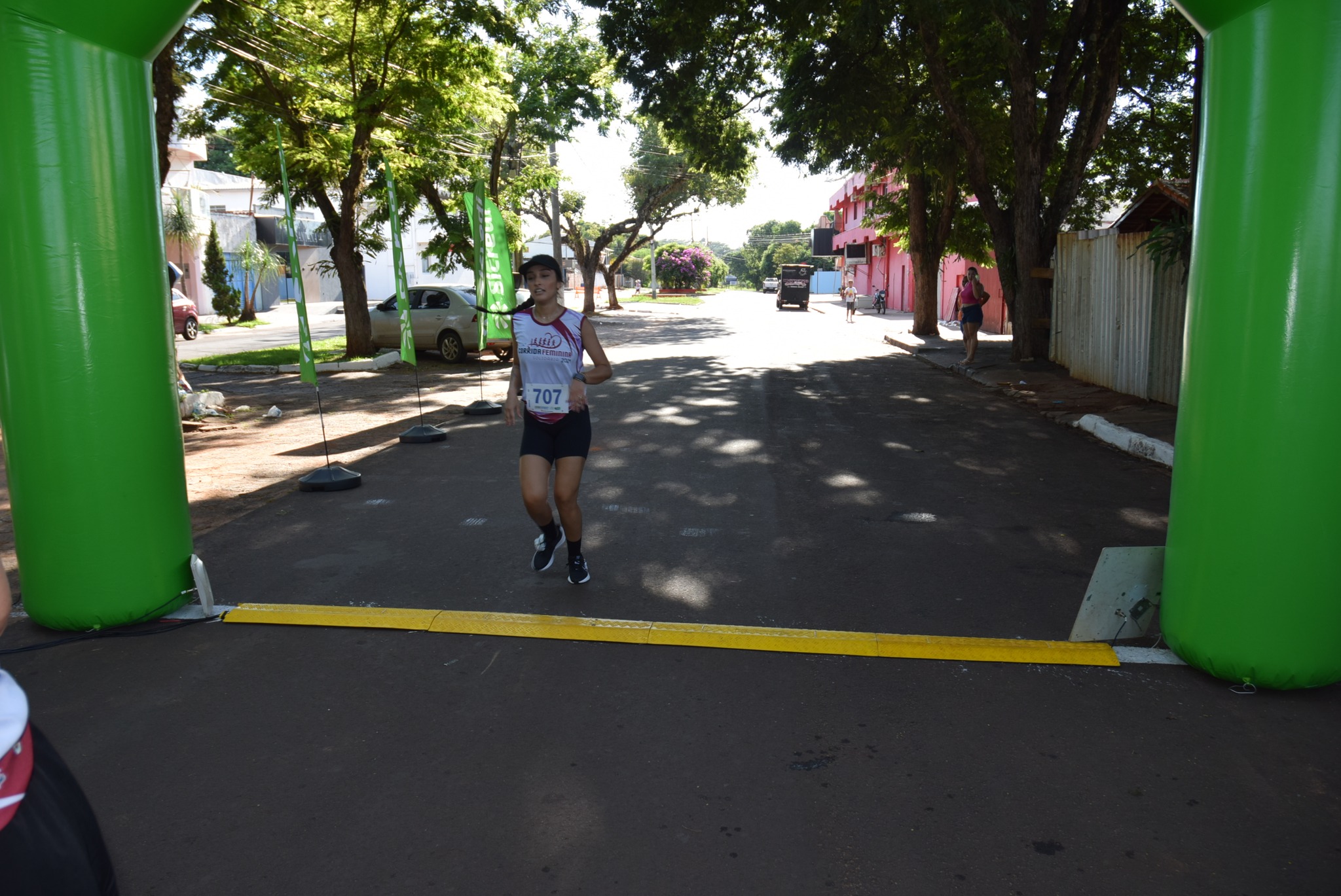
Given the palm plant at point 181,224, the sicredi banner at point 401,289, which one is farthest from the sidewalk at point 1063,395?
the palm plant at point 181,224

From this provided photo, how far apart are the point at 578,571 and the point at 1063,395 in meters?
9.99

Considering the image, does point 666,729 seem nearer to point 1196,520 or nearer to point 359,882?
point 359,882

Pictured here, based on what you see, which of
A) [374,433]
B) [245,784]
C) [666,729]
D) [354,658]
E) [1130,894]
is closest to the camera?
[1130,894]

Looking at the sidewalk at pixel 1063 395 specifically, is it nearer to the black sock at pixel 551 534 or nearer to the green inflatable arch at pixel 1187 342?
the green inflatable arch at pixel 1187 342

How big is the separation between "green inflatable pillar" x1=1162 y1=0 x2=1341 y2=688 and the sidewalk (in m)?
4.96

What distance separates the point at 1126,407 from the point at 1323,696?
8.48 meters

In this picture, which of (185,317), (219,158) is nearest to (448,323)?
(185,317)

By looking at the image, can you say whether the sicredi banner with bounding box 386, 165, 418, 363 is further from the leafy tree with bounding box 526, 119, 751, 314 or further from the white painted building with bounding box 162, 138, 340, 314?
the leafy tree with bounding box 526, 119, 751, 314

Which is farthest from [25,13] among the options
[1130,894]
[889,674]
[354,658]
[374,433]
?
[374,433]

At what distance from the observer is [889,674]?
4.34m

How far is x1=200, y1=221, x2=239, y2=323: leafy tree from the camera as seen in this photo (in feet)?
122

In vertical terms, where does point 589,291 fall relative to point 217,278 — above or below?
below

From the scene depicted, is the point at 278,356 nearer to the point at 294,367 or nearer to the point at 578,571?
the point at 294,367

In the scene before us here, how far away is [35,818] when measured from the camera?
1.72 m
